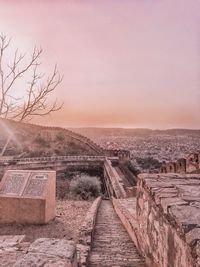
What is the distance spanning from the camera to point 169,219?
3762mm

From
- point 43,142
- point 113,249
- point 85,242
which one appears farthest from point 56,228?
point 43,142

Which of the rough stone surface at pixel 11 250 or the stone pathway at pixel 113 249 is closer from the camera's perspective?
the stone pathway at pixel 113 249

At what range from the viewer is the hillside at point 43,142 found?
40.1m

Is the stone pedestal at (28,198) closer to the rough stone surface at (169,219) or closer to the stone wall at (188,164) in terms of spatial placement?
the stone wall at (188,164)

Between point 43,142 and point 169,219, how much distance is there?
4353 centimetres

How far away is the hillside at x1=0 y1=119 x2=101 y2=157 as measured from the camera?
4015cm

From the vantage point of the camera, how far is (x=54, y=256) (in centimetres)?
354

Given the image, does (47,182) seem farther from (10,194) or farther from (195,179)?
(195,179)

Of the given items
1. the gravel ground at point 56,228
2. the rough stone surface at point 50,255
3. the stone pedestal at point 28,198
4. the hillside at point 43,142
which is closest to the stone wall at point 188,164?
the gravel ground at point 56,228

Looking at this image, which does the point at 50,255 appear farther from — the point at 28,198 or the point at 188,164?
the point at 188,164

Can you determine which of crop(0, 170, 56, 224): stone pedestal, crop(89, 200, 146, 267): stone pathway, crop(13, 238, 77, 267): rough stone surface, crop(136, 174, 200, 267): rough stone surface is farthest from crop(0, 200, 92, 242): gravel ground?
crop(13, 238, 77, 267): rough stone surface

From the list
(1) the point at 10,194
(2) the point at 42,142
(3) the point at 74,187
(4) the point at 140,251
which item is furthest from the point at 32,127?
(4) the point at 140,251

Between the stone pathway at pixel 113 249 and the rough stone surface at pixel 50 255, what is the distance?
1.41 m

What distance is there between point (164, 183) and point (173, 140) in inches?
3517
